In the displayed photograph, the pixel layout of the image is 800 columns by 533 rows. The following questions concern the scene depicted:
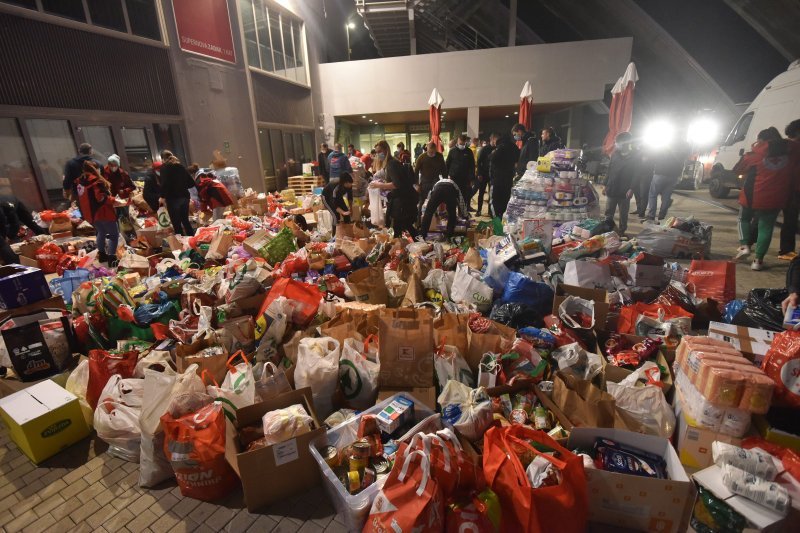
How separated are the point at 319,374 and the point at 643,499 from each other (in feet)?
5.76

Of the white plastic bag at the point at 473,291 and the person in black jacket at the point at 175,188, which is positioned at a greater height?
the person in black jacket at the point at 175,188

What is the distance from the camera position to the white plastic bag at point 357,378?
2.39 metres

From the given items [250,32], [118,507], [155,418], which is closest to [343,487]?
[155,418]

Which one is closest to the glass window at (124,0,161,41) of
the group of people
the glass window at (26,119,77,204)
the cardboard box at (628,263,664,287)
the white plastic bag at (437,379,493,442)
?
the glass window at (26,119,77,204)

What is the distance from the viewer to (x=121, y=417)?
2203 millimetres

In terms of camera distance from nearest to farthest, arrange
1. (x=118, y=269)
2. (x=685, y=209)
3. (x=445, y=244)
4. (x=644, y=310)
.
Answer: (x=644, y=310)
(x=118, y=269)
(x=445, y=244)
(x=685, y=209)

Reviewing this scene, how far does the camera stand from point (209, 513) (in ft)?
6.28

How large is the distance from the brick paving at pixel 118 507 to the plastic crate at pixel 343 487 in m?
0.18

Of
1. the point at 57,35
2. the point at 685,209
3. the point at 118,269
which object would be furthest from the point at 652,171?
the point at 57,35

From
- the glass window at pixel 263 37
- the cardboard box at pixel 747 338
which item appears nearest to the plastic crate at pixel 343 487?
the cardboard box at pixel 747 338

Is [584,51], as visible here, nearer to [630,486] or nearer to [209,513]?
[630,486]

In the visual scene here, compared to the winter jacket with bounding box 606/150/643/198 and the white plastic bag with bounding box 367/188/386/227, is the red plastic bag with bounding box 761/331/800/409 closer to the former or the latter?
the winter jacket with bounding box 606/150/643/198

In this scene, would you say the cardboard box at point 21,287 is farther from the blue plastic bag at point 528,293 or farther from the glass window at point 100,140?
the glass window at point 100,140

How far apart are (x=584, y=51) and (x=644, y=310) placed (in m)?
13.3
